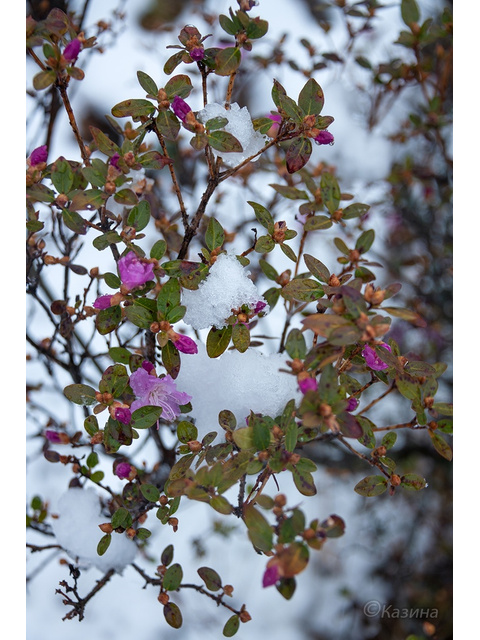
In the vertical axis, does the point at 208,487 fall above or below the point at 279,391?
below

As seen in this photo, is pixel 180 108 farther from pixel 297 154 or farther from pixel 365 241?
pixel 365 241

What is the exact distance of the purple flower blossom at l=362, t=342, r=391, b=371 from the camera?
0.70 meters

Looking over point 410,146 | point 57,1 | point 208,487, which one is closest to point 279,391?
point 208,487

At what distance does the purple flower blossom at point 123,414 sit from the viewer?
2.16 ft

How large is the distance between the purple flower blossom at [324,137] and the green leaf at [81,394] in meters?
0.47

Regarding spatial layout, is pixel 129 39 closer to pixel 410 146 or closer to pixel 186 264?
pixel 410 146

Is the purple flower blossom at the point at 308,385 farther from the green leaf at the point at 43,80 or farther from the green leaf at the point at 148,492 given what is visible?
the green leaf at the point at 43,80

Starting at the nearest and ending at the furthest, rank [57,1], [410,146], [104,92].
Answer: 1. [57,1]
2. [104,92]
3. [410,146]

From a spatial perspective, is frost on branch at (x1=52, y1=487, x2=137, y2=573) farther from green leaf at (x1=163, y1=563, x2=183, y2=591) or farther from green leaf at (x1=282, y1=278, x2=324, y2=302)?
green leaf at (x1=282, y1=278, x2=324, y2=302)

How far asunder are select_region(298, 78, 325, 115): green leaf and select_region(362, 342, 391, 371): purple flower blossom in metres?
0.34

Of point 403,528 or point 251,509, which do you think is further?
point 403,528

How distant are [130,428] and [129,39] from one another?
157 centimetres

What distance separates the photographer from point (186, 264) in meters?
0.69

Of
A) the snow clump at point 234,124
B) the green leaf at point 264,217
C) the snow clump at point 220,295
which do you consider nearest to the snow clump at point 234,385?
the snow clump at point 220,295
